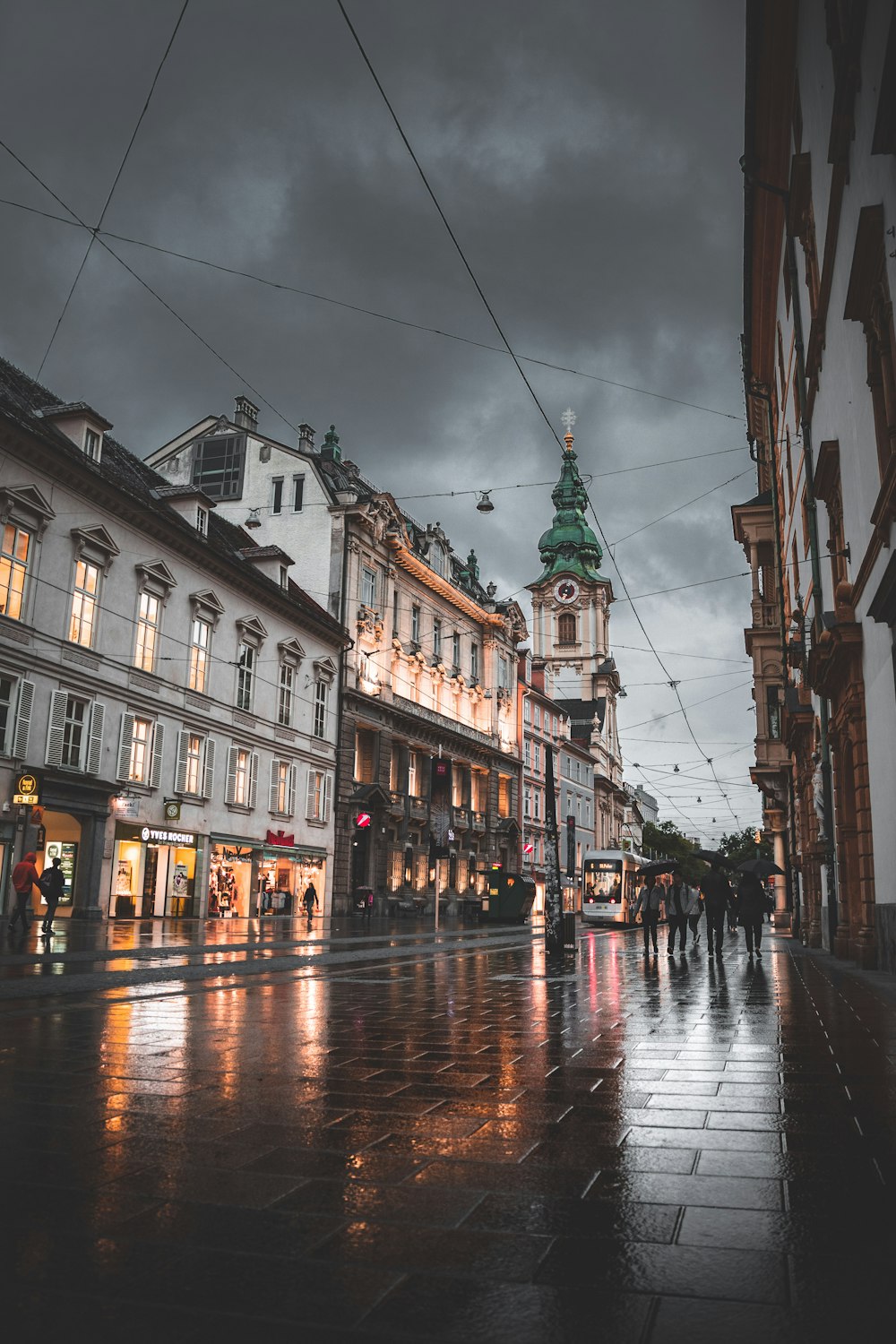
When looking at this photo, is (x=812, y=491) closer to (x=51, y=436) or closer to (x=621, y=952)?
(x=621, y=952)

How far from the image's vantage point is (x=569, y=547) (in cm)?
10319

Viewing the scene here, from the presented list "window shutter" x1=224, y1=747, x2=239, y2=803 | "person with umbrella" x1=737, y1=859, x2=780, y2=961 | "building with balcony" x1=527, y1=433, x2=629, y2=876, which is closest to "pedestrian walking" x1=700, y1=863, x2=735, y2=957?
"person with umbrella" x1=737, y1=859, x2=780, y2=961

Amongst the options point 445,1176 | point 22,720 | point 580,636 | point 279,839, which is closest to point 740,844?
point 580,636

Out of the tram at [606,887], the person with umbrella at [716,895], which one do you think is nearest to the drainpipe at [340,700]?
the tram at [606,887]

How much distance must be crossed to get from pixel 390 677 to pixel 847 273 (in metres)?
37.9

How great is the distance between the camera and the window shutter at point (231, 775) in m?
35.7

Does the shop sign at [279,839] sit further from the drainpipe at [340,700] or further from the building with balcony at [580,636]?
the building with balcony at [580,636]

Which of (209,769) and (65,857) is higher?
(209,769)

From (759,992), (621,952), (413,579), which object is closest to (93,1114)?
(759,992)

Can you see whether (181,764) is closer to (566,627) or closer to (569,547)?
(566,627)

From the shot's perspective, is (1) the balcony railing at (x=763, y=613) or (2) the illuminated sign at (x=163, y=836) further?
(1) the balcony railing at (x=763, y=613)

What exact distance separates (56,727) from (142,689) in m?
4.25

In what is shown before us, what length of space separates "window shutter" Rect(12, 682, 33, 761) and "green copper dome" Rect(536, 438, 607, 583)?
7650cm

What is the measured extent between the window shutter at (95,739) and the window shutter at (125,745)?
3.08 feet
